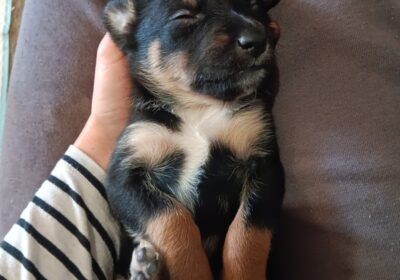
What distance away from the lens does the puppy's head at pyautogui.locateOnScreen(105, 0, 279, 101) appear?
172cm

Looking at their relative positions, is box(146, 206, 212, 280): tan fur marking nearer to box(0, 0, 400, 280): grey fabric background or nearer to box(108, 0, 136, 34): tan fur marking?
box(0, 0, 400, 280): grey fabric background

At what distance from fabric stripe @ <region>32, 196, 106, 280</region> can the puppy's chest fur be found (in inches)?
12.0

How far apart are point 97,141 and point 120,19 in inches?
20.6

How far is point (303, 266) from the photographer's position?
178cm

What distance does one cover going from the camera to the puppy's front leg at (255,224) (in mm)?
1696

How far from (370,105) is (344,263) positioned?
0.54 metres

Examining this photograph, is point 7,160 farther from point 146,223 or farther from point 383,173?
point 383,173

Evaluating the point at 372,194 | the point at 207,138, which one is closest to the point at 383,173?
the point at 372,194

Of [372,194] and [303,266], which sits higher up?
[372,194]

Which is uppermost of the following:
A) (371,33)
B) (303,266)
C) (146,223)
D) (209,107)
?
(371,33)

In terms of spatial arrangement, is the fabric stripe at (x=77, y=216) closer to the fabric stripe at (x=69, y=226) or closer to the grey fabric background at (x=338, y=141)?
the fabric stripe at (x=69, y=226)

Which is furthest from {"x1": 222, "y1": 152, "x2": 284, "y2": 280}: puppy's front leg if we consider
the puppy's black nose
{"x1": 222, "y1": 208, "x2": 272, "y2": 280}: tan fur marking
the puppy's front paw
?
the puppy's black nose

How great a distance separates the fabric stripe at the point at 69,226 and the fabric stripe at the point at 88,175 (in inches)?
7.5

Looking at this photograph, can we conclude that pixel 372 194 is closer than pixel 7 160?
Yes
